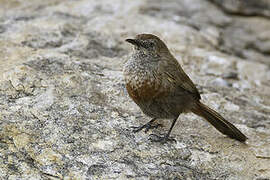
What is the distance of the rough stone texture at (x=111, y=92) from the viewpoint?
373 centimetres

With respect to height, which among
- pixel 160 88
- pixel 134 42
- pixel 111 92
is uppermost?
pixel 134 42

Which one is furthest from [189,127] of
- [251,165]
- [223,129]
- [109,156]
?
[109,156]

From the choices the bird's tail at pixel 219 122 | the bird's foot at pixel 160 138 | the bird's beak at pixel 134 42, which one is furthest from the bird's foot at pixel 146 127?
the bird's beak at pixel 134 42

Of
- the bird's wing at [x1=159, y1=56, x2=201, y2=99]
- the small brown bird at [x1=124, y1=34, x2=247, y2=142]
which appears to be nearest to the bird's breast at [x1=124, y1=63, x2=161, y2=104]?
the small brown bird at [x1=124, y1=34, x2=247, y2=142]

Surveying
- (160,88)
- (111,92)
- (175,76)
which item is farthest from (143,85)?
(111,92)

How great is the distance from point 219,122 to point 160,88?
823mm

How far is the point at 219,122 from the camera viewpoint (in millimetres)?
4523

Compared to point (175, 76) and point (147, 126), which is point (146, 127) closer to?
point (147, 126)

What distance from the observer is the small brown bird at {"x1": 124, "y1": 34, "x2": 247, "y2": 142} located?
13.9 feet

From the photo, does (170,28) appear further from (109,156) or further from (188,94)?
(109,156)

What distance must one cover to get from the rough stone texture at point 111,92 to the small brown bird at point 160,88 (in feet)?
0.57

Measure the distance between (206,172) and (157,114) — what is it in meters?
0.86

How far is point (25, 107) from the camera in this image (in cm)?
415

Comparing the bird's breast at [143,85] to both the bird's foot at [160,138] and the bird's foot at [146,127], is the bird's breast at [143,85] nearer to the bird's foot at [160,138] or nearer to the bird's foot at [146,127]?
the bird's foot at [146,127]
